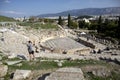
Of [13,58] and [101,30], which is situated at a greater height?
[13,58]

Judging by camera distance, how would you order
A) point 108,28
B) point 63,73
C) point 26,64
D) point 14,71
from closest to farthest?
1. point 63,73
2. point 14,71
3. point 26,64
4. point 108,28

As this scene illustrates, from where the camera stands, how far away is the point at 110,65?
13844 mm

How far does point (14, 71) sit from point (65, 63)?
306 centimetres

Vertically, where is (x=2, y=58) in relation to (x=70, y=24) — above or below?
above

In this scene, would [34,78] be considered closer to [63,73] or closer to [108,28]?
[63,73]

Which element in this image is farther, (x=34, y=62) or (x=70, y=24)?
(x=70, y=24)

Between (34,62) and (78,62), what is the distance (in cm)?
263

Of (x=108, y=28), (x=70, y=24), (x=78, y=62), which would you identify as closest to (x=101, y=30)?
(x=108, y=28)

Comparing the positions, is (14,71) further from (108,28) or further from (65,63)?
(108,28)

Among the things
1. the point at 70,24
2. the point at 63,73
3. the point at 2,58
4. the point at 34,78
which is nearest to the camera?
the point at 63,73

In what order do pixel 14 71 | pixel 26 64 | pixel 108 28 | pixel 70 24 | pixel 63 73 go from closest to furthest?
pixel 63 73 < pixel 14 71 < pixel 26 64 < pixel 108 28 < pixel 70 24

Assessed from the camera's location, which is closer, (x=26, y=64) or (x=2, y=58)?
(x=26, y=64)

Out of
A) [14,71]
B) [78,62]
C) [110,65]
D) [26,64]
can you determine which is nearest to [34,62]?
[26,64]

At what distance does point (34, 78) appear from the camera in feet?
38.8
